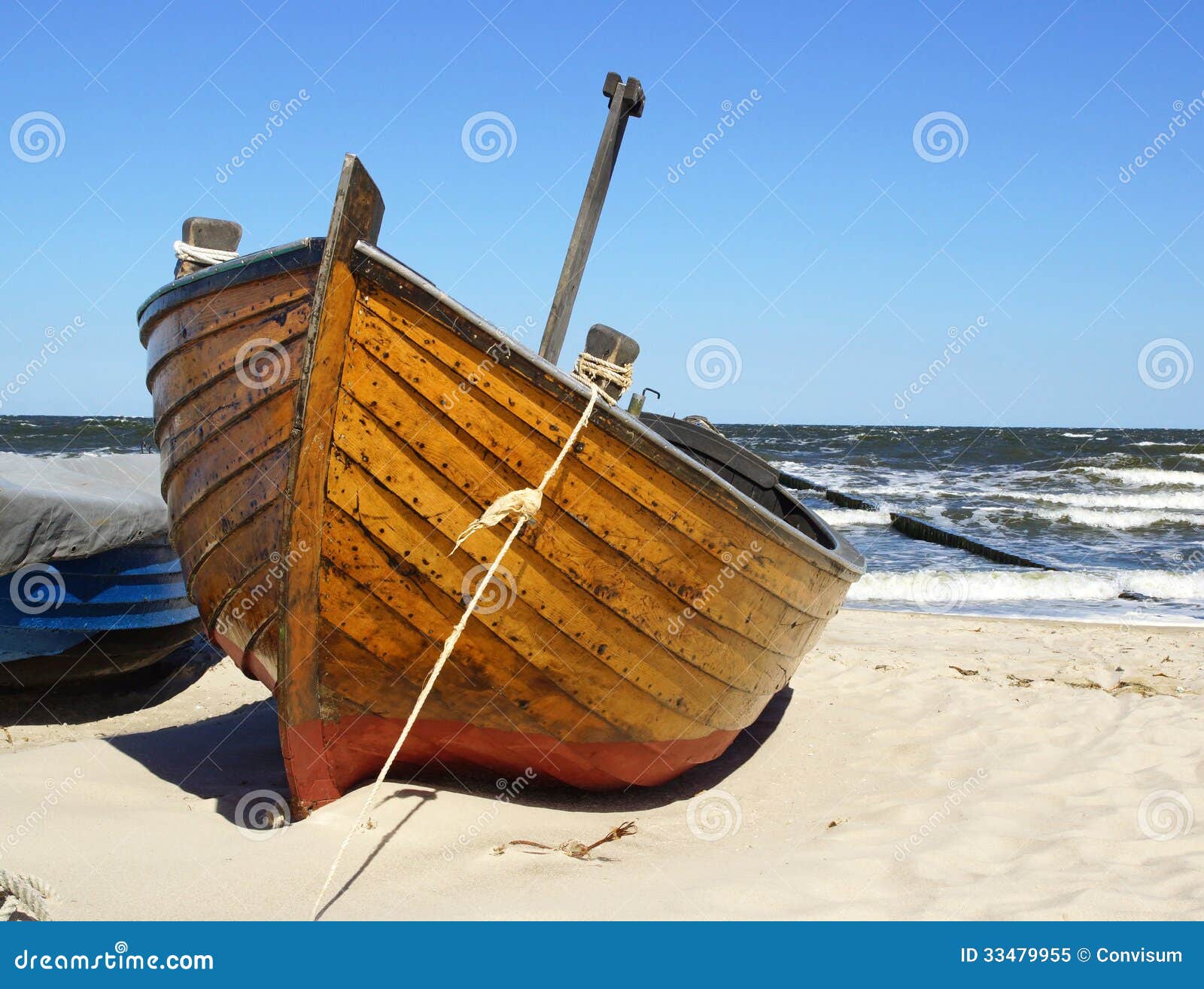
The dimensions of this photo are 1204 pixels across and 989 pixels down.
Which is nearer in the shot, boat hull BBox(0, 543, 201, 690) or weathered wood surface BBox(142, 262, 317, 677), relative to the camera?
weathered wood surface BBox(142, 262, 317, 677)

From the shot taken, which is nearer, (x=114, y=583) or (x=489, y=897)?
(x=489, y=897)

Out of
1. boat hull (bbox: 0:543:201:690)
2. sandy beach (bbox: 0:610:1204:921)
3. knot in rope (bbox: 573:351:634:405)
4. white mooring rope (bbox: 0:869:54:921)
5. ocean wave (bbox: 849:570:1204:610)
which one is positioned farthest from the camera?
ocean wave (bbox: 849:570:1204:610)

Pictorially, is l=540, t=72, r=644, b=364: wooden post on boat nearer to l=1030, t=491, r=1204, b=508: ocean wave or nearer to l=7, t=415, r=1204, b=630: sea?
l=7, t=415, r=1204, b=630: sea

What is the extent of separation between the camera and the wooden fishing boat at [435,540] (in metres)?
2.95

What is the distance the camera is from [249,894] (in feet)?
9.11

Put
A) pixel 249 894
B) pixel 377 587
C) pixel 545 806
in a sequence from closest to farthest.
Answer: pixel 249 894
pixel 377 587
pixel 545 806

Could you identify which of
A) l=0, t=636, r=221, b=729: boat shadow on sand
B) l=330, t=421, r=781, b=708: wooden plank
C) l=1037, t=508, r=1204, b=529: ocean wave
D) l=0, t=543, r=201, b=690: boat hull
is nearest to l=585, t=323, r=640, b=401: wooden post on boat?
l=330, t=421, r=781, b=708: wooden plank

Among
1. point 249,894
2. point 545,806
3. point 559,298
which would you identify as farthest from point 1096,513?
point 249,894

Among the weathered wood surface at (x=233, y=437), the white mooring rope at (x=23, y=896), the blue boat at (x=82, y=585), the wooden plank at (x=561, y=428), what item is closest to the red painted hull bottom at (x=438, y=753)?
the weathered wood surface at (x=233, y=437)

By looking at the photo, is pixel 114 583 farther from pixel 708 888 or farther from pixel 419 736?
pixel 708 888

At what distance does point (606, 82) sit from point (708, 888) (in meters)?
4.03

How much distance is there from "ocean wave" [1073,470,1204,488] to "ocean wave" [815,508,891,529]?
937cm

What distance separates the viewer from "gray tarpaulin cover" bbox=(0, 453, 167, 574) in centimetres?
462

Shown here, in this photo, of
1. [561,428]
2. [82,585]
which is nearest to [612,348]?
[561,428]
